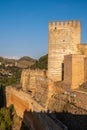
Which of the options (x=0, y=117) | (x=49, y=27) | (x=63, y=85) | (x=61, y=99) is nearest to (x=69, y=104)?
(x=61, y=99)

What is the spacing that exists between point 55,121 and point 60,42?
23.4 ft

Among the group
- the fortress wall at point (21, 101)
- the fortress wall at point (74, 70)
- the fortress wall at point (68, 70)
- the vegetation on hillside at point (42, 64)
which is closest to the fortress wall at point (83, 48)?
the fortress wall at point (74, 70)

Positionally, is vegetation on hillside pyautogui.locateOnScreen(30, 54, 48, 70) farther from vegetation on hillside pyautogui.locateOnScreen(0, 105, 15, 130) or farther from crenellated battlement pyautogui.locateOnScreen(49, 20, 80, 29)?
crenellated battlement pyautogui.locateOnScreen(49, 20, 80, 29)

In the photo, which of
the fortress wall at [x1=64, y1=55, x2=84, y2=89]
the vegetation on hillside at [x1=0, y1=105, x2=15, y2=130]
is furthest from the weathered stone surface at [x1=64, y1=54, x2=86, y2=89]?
the vegetation on hillside at [x1=0, y1=105, x2=15, y2=130]

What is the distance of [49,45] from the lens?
60.7ft

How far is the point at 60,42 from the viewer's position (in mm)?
18078

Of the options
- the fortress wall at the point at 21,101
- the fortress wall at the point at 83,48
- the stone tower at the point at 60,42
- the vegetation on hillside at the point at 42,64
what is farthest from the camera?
the vegetation on hillside at the point at 42,64

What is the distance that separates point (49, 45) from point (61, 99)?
4.48 meters

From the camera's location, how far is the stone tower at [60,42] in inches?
710

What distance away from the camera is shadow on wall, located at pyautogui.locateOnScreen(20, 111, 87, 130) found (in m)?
11.6

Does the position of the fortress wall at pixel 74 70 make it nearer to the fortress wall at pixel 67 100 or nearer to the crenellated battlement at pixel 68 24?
the fortress wall at pixel 67 100

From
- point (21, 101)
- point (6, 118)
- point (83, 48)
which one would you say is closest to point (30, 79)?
point (21, 101)

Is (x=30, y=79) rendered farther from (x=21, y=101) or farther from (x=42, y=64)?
(x=42, y=64)

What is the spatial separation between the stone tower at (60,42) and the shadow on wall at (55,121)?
3.22 metres
